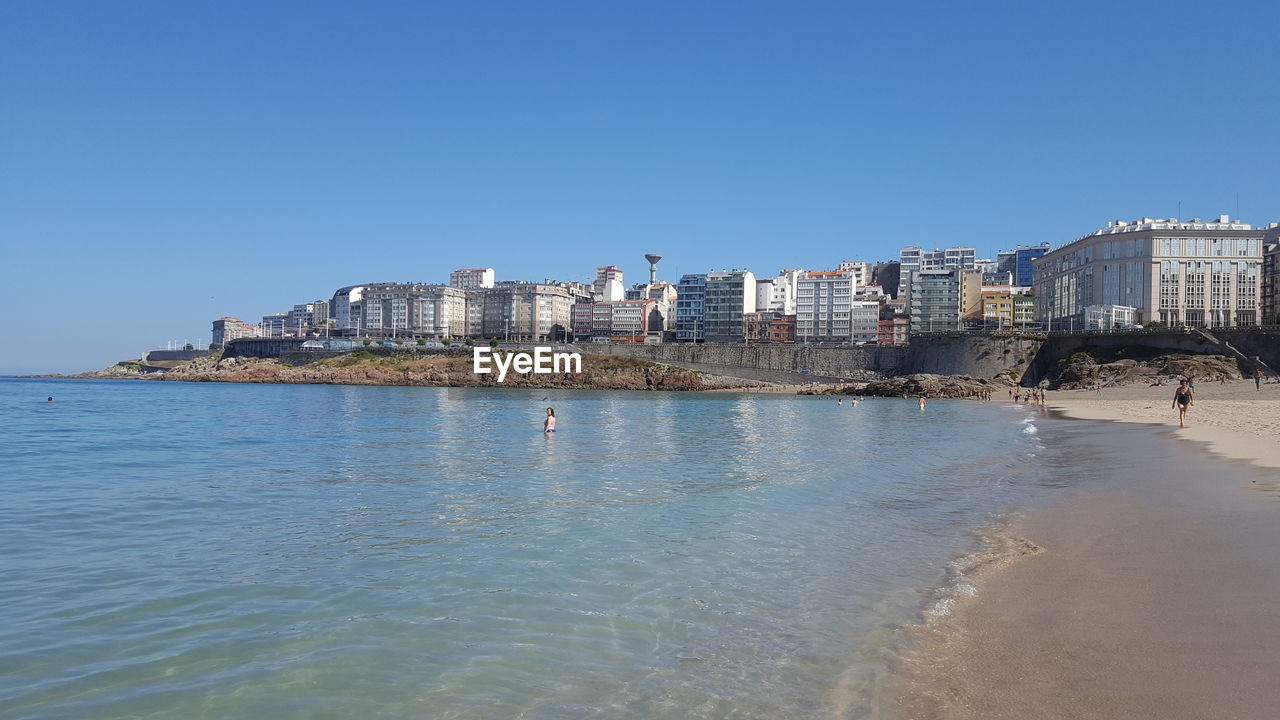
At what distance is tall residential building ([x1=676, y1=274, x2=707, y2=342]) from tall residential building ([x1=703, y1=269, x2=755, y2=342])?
1.11 metres

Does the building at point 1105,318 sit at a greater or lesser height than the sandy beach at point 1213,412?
greater

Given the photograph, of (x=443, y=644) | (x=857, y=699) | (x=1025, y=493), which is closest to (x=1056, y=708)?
(x=857, y=699)

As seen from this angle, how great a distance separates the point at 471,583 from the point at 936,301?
133 metres

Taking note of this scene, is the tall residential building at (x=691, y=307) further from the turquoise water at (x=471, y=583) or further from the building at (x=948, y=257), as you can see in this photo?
the turquoise water at (x=471, y=583)

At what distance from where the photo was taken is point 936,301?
132 metres

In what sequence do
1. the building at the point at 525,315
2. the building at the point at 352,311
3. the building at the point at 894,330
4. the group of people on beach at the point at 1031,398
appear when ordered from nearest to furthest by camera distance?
the group of people on beach at the point at 1031,398, the building at the point at 894,330, the building at the point at 525,315, the building at the point at 352,311

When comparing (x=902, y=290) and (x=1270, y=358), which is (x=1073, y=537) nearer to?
(x=1270, y=358)

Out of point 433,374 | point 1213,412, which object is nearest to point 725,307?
point 433,374

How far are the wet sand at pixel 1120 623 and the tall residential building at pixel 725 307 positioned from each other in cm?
14046

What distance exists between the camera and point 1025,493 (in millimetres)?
16484

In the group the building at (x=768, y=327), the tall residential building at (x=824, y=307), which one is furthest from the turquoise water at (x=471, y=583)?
the building at (x=768, y=327)

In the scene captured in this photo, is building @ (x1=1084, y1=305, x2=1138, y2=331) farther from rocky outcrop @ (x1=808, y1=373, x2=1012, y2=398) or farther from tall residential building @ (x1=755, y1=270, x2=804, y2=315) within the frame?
tall residential building @ (x1=755, y1=270, x2=804, y2=315)

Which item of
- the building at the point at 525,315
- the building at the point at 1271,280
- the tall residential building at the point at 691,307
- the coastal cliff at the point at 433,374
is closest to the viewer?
the coastal cliff at the point at 433,374

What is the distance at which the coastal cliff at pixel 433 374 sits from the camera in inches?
4048
